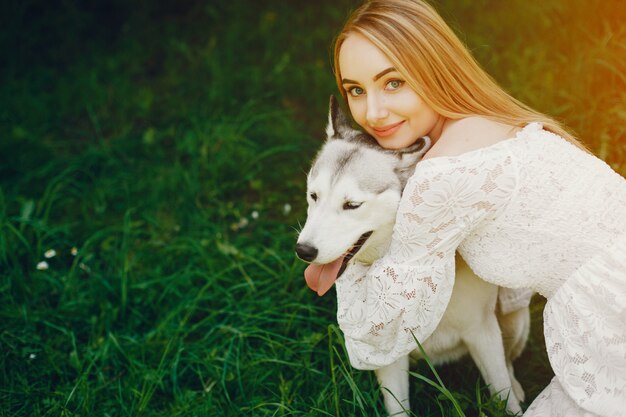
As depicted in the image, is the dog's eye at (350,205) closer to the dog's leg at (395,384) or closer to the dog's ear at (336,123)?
the dog's ear at (336,123)

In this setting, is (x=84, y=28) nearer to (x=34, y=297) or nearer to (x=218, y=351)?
(x=34, y=297)

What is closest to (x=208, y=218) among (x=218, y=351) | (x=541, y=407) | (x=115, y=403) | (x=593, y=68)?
(x=218, y=351)

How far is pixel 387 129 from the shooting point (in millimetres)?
2326

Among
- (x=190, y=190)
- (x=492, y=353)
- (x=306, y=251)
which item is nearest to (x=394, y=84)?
(x=306, y=251)

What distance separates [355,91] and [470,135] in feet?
1.69

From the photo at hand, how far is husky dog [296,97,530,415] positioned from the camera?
2.13 m

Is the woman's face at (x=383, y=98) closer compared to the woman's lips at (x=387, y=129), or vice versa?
the woman's face at (x=383, y=98)

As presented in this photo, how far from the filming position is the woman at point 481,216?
6.29 feet

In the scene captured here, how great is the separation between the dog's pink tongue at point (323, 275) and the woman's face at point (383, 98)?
1.75ft

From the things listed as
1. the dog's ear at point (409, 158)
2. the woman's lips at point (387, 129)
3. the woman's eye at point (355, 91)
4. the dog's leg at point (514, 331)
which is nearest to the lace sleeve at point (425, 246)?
the dog's ear at point (409, 158)

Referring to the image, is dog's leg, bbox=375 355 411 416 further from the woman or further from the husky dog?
the woman

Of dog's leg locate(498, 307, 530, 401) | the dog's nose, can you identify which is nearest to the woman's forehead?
the dog's nose

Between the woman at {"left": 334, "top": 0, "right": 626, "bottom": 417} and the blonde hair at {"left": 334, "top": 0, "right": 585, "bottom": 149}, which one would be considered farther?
the blonde hair at {"left": 334, "top": 0, "right": 585, "bottom": 149}

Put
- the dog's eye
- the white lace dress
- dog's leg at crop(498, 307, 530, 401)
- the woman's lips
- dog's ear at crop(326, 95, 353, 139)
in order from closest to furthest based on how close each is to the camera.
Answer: the white lace dress < the dog's eye < the woman's lips < dog's ear at crop(326, 95, 353, 139) < dog's leg at crop(498, 307, 530, 401)
